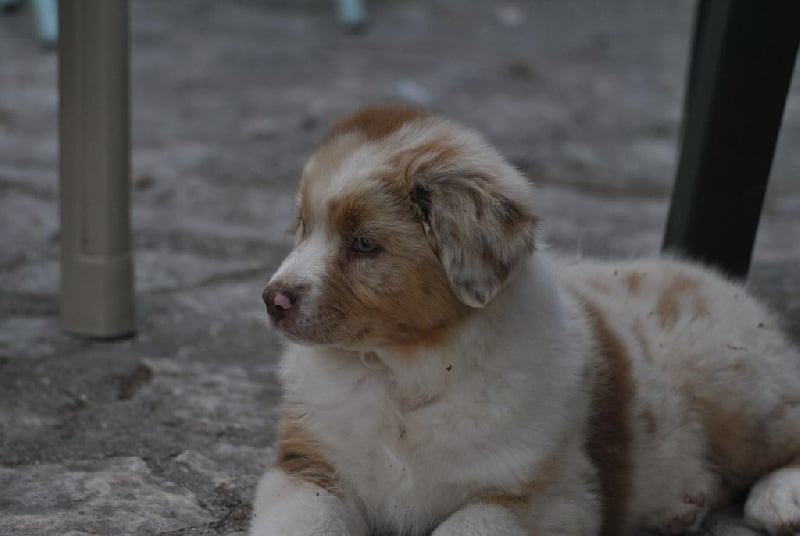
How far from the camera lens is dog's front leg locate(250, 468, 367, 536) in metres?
2.58

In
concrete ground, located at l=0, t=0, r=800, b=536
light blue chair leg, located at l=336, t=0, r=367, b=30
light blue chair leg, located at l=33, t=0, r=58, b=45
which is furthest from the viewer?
light blue chair leg, located at l=336, t=0, r=367, b=30

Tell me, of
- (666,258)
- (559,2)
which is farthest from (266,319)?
(559,2)

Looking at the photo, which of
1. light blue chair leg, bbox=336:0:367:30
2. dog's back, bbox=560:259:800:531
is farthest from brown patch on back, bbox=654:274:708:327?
light blue chair leg, bbox=336:0:367:30

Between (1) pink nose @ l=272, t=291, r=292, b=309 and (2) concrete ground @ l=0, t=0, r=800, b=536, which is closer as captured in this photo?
(1) pink nose @ l=272, t=291, r=292, b=309

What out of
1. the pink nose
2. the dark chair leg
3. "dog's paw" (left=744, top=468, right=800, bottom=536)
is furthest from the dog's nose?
the dark chair leg

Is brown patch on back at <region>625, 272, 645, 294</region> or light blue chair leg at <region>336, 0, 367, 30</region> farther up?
brown patch on back at <region>625, 272, 645, 294</region>

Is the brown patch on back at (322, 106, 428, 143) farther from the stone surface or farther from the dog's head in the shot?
the stone surface

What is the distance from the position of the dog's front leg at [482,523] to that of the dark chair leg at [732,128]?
1.51 meters

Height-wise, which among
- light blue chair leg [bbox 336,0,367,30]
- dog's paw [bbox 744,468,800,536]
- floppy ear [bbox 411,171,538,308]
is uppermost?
floppy ear [bbox 411,171,538,308]

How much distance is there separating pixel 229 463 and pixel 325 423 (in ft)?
1.79

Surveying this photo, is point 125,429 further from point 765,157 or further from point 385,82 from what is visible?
point 385,82

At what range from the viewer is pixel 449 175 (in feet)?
8.50

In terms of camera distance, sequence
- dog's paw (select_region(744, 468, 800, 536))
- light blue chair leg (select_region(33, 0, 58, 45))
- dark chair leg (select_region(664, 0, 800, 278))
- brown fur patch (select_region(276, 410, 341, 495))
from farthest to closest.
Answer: light blue chair leg (select_region(33, 0, 58, 45)), dark chair leg (select_region(664, 0, 800, 278)), dog's paw (select_region(744, 468, 800, 536)), brown fur patch (select_region(276, 410, 341, 495))

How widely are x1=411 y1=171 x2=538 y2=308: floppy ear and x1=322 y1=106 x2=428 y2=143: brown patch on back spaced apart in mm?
223
